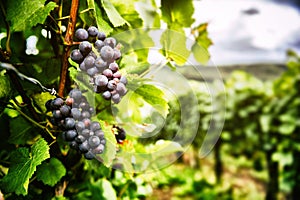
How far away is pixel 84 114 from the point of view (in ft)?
2.65

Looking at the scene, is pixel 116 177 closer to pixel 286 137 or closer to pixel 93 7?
pixel 93 7

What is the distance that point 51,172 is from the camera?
0.90m

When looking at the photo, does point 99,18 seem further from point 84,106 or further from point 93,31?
point 84,106

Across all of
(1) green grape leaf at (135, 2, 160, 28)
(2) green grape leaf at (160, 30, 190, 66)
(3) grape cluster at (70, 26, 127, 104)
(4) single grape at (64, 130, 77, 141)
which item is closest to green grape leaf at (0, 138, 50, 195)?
(4) single grape at (64, 130, 77, 141)

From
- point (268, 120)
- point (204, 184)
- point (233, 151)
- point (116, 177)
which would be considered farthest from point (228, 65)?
point (116, 177)

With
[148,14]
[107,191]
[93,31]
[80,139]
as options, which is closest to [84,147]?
[80,139]

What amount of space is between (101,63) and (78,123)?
0.48 feet

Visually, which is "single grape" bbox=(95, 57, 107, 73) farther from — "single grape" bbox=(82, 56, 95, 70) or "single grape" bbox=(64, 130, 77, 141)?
"single grape" bbox=(64, 130, 77, 141)

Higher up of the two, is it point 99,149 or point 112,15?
point 112,15

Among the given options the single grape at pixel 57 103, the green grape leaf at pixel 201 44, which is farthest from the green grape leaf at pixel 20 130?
the green grape leaf at pixel 201 44

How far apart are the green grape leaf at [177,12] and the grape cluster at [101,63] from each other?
313 millimetres

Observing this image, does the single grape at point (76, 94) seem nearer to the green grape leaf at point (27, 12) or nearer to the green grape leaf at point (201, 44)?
the green grape leaf at point (27, 12)

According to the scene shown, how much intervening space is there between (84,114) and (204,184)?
2971mm

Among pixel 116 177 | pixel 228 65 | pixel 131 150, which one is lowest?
pixel 228 65
